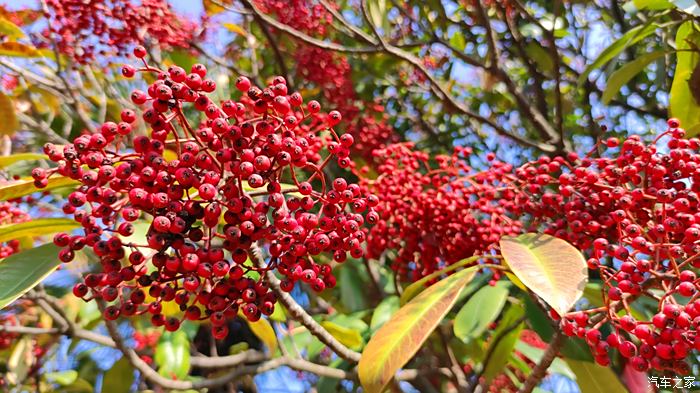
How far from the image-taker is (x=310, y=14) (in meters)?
3.23

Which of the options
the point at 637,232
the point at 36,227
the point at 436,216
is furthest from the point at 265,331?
the point at 637,232

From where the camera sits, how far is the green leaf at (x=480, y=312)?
4.89 feet

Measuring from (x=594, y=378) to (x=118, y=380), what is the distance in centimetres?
178

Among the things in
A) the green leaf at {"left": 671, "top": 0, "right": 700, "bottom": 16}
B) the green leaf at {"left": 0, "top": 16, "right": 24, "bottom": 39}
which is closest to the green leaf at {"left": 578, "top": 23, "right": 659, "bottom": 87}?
the green leaf at {"left": 671, "top": 0, "right": 700, "bottom": 16}

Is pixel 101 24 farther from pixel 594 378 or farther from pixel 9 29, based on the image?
pixel 594 378

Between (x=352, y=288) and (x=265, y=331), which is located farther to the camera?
(x=352, y=288)

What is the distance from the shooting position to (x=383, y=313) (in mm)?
1854

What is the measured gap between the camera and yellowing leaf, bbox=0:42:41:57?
2.54 meters

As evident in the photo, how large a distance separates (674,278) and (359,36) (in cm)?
150

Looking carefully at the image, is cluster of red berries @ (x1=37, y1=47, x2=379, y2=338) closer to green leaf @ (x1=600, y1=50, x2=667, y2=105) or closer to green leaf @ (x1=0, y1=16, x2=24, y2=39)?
green leaf @ (x1=600, y1=50, x2=667, y2=105)

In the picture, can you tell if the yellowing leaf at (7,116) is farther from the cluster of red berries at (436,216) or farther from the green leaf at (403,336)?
the green leaf at (403,336)

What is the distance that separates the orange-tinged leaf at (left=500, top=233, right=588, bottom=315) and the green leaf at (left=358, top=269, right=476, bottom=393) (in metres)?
0.14

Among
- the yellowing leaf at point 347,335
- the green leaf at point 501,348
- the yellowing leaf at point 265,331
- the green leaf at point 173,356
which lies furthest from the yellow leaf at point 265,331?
the green leaf at point 501,348

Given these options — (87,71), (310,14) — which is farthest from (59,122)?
(310,14)
